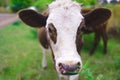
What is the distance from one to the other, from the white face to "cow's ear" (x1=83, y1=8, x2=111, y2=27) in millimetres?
428

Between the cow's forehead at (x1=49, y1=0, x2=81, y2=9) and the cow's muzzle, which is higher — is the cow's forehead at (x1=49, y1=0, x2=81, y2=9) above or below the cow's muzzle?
above

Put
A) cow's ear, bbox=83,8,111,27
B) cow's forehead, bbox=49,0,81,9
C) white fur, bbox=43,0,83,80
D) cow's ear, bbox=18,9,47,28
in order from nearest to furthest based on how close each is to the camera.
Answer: white fur, bbox=43,0,83,80, cow's forehead, bbox=49,0,81,9, cow's ear, bbox=18,9,47,28, cow's ear, bbox=83,8,111,27

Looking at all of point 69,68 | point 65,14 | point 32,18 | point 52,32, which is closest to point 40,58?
point 32,18

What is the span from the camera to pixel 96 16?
18.4 feet

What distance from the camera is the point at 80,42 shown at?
5.24 metres

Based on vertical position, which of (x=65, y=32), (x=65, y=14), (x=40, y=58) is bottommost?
(x=40, y=58)

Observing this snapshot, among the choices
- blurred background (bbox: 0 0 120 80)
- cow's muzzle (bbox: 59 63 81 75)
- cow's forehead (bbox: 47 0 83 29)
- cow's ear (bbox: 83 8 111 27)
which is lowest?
blurred background (bbox: 0 0 120 80)

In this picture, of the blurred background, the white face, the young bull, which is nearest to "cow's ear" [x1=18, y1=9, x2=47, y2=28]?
the young bull

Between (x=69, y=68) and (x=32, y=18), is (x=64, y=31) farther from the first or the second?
(x=32, y=18)

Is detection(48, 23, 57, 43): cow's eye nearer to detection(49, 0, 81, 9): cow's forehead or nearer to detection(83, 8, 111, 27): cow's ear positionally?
detection(49, 0, 81, 9): cow's forehead

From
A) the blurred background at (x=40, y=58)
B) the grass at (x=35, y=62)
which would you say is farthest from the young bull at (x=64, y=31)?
the grass at (x=35, y=62)

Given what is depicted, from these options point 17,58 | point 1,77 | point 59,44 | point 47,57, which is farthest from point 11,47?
point 59,44

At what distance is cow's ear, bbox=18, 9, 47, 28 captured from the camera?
5.38m

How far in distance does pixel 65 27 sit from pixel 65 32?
0.07 metres
